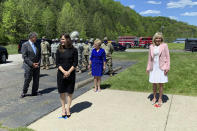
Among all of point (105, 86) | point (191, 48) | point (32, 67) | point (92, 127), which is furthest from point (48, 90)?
point (191, 48)

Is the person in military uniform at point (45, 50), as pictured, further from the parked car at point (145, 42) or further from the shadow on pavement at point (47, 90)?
the parked car at point (145, 42)

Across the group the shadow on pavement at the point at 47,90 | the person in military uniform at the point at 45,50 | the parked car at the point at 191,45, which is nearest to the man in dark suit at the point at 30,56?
the shadow on pavement at the point at 47,90

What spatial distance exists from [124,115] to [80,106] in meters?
1.18

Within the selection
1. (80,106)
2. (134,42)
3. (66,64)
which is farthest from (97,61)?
(134,42)

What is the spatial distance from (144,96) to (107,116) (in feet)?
6.56

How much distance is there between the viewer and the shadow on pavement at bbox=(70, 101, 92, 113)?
15.9 feet

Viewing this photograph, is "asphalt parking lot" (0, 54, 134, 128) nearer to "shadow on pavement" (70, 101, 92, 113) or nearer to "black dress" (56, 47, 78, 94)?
"shadow on pavement" (70, 101, 92, 113)

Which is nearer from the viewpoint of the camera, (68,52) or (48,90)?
(68,52)

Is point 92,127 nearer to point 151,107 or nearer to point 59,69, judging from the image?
point 59,69

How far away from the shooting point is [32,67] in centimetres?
593

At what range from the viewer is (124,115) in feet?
14.8

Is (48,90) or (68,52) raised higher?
(68,52)

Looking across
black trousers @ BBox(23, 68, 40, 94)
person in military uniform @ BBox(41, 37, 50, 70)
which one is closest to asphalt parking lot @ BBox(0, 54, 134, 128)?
black trousers @ BBox(23, 68, 40, 94)

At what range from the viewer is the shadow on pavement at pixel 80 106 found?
4.86m
